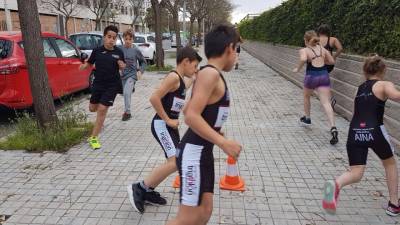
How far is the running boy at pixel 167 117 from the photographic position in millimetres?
3525

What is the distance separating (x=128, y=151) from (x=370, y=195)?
317 cm

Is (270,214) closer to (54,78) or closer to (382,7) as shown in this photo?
(382,7)

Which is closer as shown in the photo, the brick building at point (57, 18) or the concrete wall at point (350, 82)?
the concrete wall at point (350, 82)

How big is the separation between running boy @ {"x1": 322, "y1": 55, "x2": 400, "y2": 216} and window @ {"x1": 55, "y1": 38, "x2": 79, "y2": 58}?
6.91 meters

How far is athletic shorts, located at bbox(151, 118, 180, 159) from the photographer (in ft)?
12.3

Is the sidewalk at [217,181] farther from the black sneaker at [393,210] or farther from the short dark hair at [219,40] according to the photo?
the short dark hair at [219,40]

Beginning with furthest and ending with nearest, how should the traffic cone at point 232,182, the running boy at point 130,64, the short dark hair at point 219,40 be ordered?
the running boy at point 130,64, the traffic cone at point 232,182, the short dark hair at point 219,40

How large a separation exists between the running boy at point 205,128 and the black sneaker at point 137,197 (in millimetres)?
1192

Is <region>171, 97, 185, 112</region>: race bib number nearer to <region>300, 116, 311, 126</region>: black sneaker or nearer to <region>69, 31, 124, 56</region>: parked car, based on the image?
Result: <region>300, 116, 311, 126</region>: black sneaker

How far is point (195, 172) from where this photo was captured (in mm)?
2592

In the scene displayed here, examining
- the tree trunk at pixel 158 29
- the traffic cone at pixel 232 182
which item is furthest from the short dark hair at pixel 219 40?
the tree trunk at pixel 158 29

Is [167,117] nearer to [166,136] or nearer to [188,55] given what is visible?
[166,136]

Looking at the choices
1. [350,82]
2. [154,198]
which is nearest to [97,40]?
[350,82]

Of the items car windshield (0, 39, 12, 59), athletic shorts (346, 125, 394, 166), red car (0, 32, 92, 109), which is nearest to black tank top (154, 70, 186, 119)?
athletic shorts (346, 125, 394, 166)
